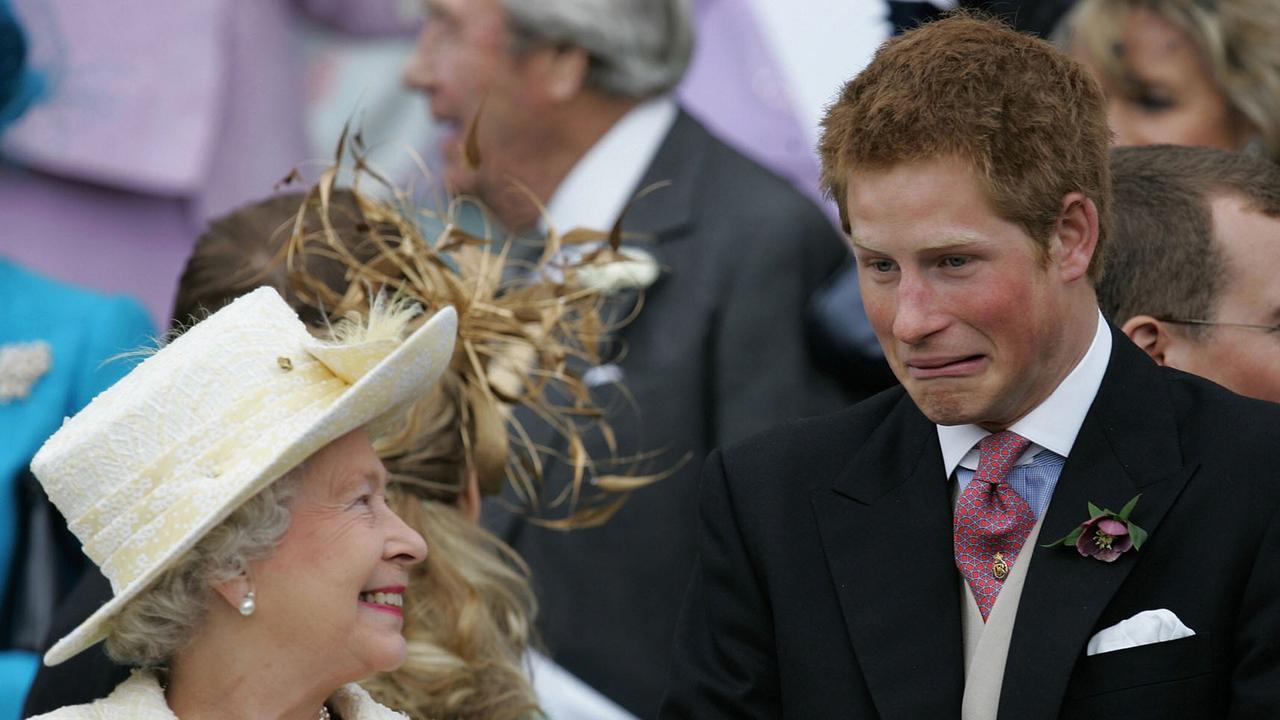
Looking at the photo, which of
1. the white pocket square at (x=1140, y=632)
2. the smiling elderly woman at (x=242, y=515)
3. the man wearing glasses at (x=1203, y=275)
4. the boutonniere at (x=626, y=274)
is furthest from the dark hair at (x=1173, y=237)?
the boutonniere at (x=626, y=274)

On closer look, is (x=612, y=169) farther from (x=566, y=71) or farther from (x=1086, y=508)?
(x=1086, y=508)

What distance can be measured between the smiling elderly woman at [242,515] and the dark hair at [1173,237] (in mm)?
1200

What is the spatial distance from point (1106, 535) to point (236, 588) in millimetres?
1292

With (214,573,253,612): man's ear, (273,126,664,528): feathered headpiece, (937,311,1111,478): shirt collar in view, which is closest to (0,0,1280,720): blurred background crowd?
(273,126,664,528): feathered headpiece

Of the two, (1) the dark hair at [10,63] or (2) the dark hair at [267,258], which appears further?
(1) the dark hair at [10,63]

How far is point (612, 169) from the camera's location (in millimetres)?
5203

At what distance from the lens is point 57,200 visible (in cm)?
577

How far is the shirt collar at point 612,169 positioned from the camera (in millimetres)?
5164

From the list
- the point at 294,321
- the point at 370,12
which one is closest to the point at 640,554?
the point at 294,321

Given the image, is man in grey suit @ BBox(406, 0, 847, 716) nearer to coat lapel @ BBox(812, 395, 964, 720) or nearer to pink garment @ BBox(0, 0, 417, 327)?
pink garment @ BBox(0, 0, 417, 327)

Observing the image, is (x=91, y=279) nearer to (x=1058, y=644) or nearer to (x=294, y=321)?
(x=294, y=321)

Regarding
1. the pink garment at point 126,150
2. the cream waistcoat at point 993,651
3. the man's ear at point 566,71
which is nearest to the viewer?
the cream waistcoat at point 993,651

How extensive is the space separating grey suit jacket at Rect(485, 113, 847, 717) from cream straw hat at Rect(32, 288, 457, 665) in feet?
5.57

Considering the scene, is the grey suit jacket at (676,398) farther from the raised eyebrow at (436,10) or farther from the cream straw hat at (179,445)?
the cream straw hat at (179,445)
